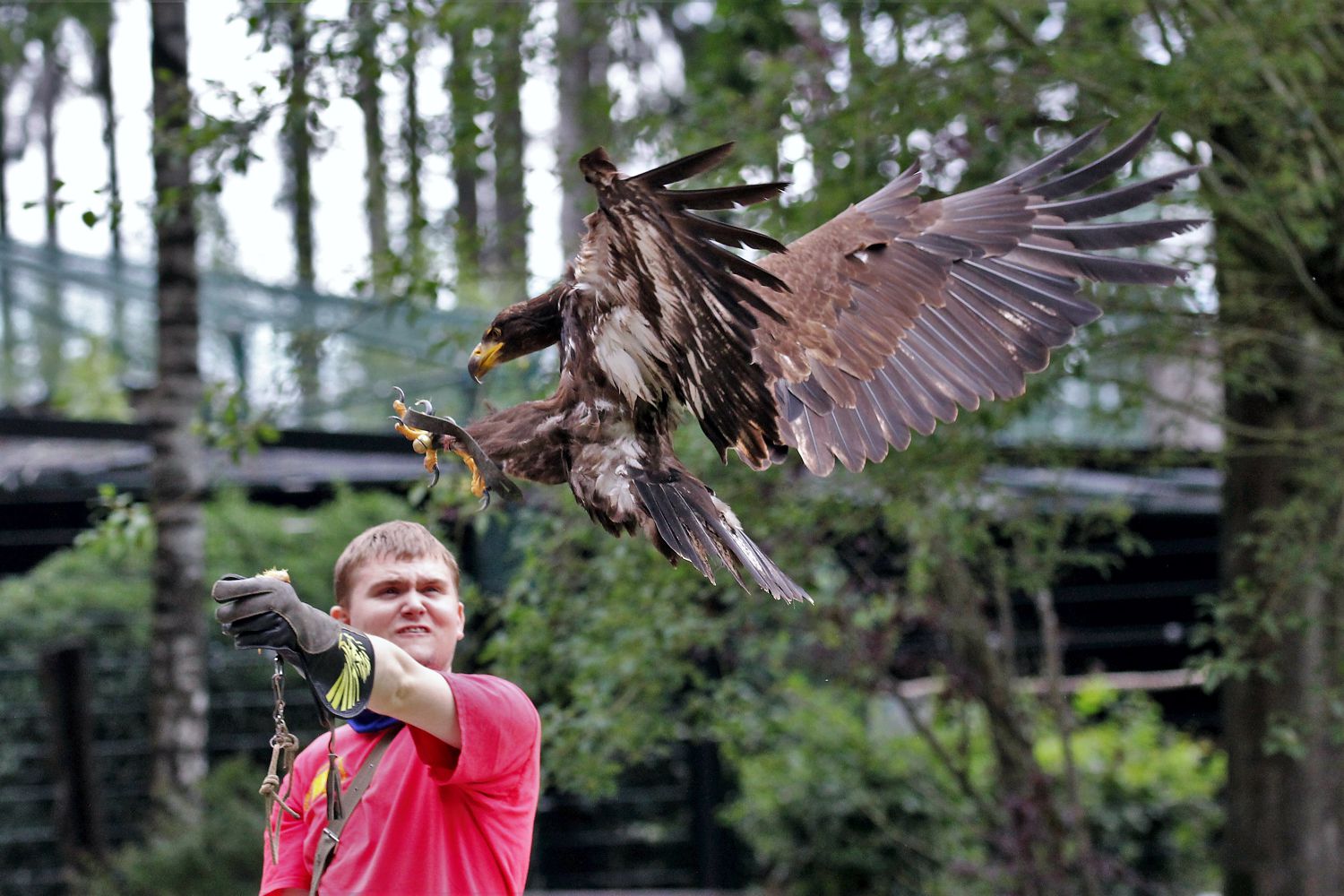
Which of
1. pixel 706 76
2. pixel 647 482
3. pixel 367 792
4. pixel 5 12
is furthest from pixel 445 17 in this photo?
pixel 5 12

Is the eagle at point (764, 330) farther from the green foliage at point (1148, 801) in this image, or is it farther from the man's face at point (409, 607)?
the green foliage at point (1148, 801)

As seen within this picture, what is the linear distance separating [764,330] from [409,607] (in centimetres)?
105

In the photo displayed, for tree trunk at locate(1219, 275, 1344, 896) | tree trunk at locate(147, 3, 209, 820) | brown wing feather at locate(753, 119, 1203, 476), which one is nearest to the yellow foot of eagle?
brown wing feather at locate(753, 119, 1203, 476)

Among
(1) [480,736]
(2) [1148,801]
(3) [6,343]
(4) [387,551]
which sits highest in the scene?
(3) [6,343]

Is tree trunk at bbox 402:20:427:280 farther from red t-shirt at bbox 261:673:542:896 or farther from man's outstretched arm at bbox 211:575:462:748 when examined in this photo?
man's outstretched arm at bbox 211:575:462:748

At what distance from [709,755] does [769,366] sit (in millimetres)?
3700

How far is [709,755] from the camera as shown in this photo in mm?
6109

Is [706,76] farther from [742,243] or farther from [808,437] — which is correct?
[742,243]

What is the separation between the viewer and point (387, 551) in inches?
80.0

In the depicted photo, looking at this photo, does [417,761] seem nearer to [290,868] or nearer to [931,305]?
[290,868]

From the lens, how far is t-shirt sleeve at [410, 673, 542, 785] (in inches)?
70.4

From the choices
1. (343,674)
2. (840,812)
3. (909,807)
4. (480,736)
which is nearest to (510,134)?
(840,812)

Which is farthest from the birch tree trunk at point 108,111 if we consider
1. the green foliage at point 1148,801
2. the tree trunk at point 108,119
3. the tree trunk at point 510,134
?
the green foliage at point 1148,801

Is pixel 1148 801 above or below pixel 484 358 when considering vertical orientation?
below
